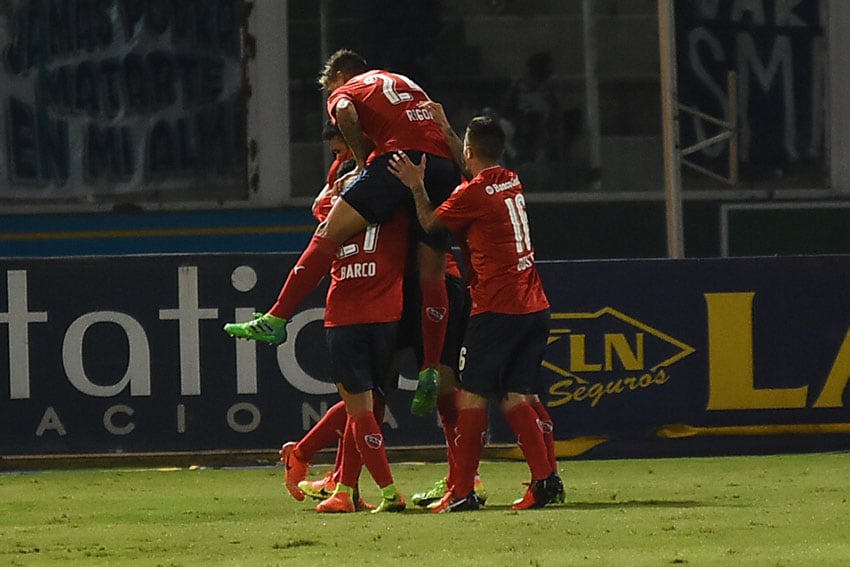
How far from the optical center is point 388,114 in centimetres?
964

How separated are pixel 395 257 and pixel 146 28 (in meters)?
12.5

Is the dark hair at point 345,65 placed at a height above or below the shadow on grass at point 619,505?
above

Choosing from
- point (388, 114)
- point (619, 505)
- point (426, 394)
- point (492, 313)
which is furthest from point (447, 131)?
point (619, 505)

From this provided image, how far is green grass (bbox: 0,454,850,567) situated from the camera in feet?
24.5

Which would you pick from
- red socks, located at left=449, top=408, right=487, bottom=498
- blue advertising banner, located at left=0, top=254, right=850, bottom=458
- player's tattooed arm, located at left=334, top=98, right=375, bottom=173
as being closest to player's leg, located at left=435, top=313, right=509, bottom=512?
red socks, located at left=449, top=408, right=487, bottom=498

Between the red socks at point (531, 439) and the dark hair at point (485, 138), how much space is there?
1.17 m

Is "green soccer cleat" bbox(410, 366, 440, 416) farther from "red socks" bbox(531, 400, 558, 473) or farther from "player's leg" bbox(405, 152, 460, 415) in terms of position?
Result: "red socks" bbox(531, 400, 558, 473)

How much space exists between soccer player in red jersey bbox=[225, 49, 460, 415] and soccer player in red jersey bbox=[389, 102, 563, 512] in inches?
5.6

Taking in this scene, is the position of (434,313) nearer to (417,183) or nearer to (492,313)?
(492,313)

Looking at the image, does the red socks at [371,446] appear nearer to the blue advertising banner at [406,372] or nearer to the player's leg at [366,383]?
the player's leg at [366,383]

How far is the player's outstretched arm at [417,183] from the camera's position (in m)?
9.35

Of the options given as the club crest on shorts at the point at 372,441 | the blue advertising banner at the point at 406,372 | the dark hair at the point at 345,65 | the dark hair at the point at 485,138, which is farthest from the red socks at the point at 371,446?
the blue advertising banner at the point at 406,372

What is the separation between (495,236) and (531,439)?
946 mm

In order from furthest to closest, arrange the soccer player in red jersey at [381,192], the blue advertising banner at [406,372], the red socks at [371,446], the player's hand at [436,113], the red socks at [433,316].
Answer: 1. the blue advertising banner at [406,372]
2. the player's hand at [436,113]
3. the red socks at [433,316]
4. the soccer player in red jersey at [381,192]
5. the red socks at [371,446]
